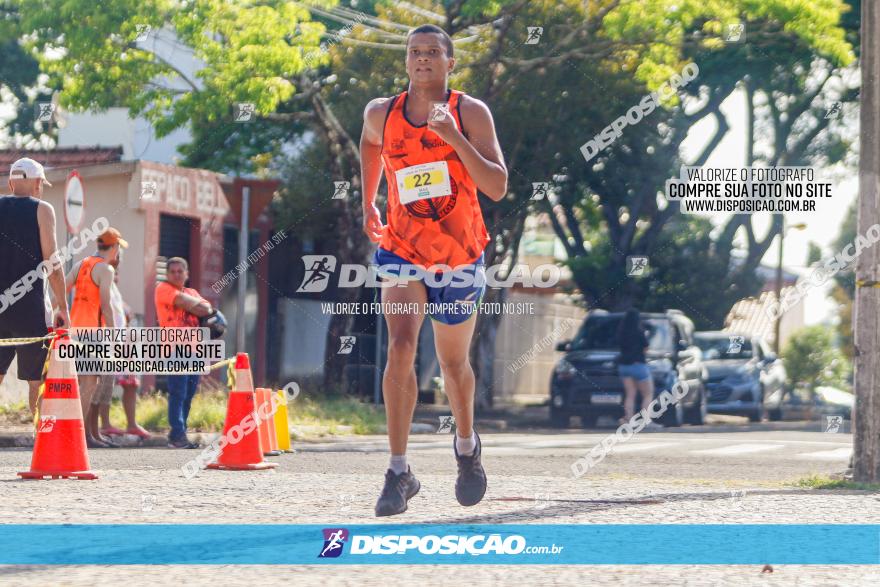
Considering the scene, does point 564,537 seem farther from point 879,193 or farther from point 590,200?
point 590,200

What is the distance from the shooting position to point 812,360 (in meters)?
41.1

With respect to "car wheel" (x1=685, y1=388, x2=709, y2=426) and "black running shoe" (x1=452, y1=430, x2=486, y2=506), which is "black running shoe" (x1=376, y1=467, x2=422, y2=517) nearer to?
"black running shoe" (x1=452, y1=430, x2=486, y2=506)

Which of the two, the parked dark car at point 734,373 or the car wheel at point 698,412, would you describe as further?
the parked dark car at point 734,373

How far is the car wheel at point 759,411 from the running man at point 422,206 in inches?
799

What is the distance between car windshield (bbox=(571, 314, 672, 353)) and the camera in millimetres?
22938

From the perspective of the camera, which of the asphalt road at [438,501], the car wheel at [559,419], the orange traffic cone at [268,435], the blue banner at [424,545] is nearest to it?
the asphalt road at [438,501]

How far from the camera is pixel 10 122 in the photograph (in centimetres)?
4009

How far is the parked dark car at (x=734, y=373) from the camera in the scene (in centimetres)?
2584

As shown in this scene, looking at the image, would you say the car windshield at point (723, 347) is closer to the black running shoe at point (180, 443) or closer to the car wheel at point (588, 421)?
the car wheel at point (588, 421)

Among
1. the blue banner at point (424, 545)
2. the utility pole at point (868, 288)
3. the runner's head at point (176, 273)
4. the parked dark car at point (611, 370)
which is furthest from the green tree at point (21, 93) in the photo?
the blue banner at point (424, 545)

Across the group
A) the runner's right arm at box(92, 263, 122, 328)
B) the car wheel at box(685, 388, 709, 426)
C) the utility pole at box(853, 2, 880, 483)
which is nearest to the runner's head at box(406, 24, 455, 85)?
the utility pole at box(853, 2, 880, 483)

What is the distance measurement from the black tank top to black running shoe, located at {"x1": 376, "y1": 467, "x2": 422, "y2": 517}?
3881mm

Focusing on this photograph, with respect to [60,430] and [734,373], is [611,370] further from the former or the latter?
[60,430]

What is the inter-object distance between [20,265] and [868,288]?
5.73 meters
